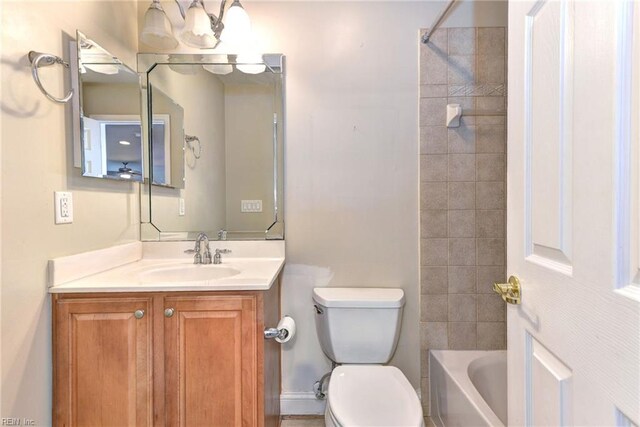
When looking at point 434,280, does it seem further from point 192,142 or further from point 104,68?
point 104,68

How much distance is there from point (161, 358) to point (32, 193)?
0.70 meters

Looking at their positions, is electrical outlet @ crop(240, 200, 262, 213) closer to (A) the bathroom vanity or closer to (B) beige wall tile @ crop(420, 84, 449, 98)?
(A) the bathroom vanity

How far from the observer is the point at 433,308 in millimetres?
1734

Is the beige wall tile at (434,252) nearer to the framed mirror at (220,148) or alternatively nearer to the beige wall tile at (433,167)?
the beige wall tile at (433,167)

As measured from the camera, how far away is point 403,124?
1734 millimetres

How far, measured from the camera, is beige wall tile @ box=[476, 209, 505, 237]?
5.69 feet

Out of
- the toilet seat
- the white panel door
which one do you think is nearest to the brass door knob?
the white panel door

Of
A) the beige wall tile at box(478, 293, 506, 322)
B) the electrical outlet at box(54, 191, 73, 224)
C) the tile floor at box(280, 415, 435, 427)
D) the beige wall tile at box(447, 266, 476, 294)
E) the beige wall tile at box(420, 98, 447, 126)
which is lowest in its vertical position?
the tile floor at box(280, 415, 435, 427)

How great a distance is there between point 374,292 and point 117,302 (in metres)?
1.15

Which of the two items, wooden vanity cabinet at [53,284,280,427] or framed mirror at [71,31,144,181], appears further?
framed mirror at [71,31,144,181]

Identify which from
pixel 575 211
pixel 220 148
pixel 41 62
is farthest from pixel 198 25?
pixel 575 211

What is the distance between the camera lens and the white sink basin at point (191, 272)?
1508mm

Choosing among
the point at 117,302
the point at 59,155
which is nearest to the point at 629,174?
the point at 117,302

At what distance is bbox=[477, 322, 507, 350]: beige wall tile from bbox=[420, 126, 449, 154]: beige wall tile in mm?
982
